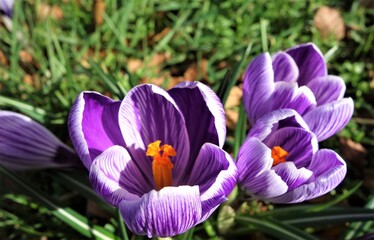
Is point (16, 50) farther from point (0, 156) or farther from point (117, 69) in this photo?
point (0, 156)

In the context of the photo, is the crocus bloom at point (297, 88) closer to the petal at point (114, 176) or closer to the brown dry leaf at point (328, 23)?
the petal at point (114, 176)

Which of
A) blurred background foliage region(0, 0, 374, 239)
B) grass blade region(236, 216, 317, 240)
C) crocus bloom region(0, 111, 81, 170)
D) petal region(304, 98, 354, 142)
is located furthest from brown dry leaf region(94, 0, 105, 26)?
petal region(304, 98, 354, 142)

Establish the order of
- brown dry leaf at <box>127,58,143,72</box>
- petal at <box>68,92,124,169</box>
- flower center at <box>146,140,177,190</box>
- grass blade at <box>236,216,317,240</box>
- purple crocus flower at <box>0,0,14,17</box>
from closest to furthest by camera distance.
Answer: petal at <box>68,92,124,169</box>, flower center at <box>146,140,177,190</box>, grass blade at <box>236,216,317,240</box>, purple crocus flower at <box>0,0,14,17</box>, brown dry leaf at <box>127,58,143,72</box>

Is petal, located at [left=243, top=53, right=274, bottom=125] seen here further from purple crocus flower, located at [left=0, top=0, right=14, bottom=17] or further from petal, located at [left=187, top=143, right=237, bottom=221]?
purple crocus flower, located at [left=0, top=0, right=14, bottom=17]

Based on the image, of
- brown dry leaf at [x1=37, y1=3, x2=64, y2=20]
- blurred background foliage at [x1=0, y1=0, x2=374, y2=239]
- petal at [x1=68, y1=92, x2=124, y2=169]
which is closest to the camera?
petal at [x1=68, y1=92, x2=124, y2=169]

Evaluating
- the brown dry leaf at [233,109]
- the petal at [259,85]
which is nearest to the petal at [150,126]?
the petal at [259,85]

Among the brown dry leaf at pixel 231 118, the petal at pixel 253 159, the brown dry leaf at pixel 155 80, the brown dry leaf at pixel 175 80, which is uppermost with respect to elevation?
the petal at pixel 253 159
